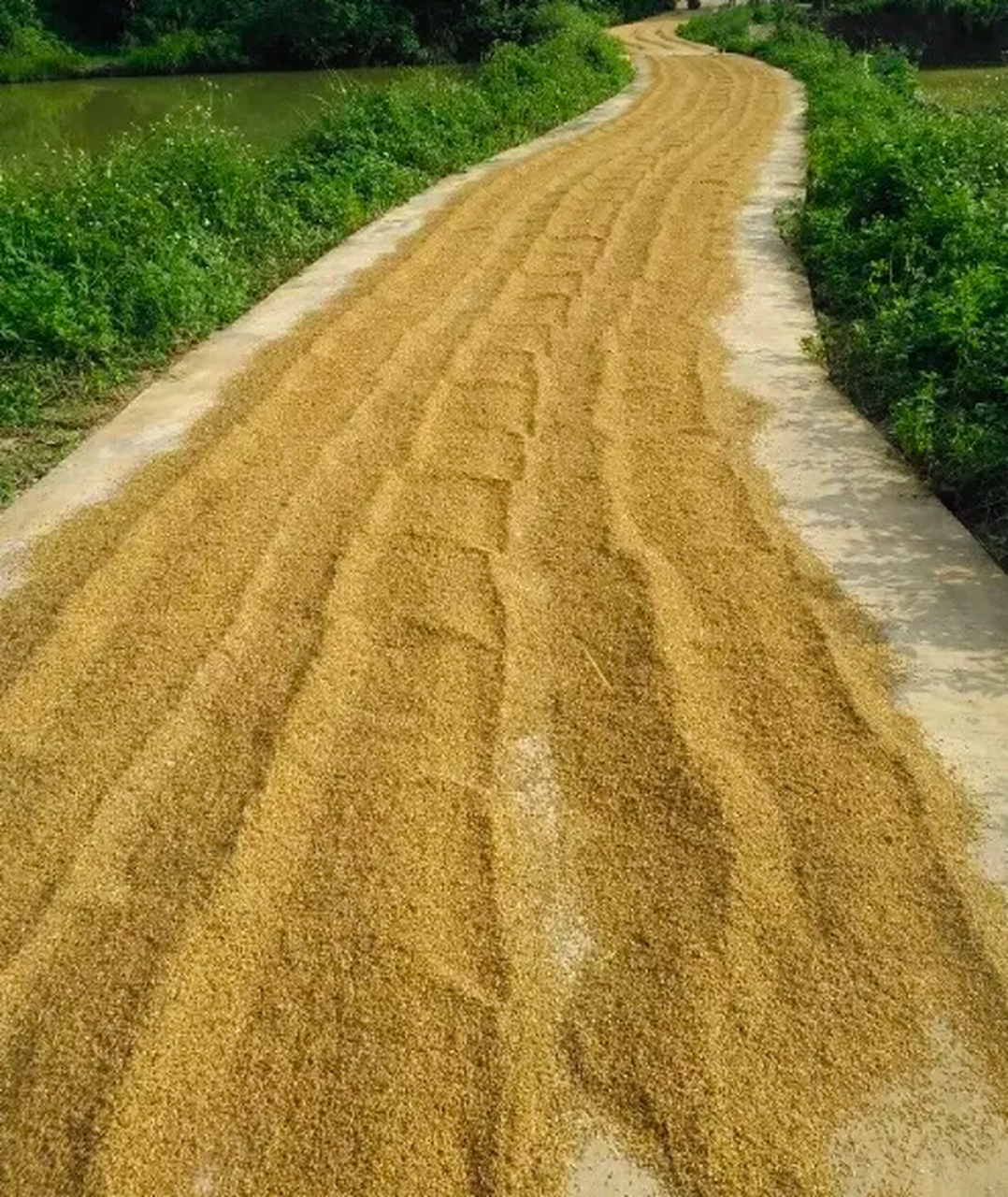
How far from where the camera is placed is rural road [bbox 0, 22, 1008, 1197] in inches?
73.9

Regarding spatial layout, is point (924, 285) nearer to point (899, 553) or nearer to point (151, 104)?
point (899, 553)

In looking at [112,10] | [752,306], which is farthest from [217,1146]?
[112,10]

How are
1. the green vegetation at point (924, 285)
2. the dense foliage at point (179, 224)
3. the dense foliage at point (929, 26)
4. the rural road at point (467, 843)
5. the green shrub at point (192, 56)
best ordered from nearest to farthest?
the rural road at point (467, 843), the green vegetation at point (924, 285), the dense foliage at point (179, 224), the dense foliage at point (929, 26), the green shrub at point (192, 56)

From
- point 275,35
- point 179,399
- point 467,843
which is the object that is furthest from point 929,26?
point 467,843

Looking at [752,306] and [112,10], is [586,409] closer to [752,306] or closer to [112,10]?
[752,306]

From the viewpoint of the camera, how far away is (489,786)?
2586mm

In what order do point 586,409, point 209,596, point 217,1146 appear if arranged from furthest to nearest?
point 586,409 → point 209,596 → point 217,1146

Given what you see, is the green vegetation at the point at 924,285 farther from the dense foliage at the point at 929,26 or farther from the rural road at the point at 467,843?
the dense foliage at the point at 929,26

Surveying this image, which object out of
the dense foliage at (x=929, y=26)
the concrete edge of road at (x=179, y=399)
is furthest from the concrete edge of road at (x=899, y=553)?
the dense foliage at (x=929, y=26)

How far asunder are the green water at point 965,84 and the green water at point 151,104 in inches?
332

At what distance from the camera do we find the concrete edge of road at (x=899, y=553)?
2682 millimetres

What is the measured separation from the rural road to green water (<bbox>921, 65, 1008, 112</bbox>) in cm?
1422

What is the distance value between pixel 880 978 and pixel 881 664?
1.08 meters

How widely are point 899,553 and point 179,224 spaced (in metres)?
4.87
